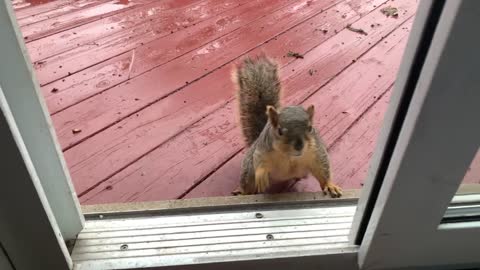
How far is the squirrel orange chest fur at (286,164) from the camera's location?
977mm

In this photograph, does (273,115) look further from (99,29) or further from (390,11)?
(390,11)

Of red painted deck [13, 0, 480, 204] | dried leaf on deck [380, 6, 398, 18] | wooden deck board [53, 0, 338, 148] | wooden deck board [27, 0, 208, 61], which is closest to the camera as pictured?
red painted deck [13, 0, 480, 204]

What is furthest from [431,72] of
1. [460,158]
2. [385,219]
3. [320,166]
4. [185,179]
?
[185,179]

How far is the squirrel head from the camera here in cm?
93

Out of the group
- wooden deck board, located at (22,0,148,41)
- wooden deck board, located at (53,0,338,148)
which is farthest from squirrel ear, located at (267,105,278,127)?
wooden deck board, located at (22,0,148,41)

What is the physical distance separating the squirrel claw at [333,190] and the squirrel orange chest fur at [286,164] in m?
0.06

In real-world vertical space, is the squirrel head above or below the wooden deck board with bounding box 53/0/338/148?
above

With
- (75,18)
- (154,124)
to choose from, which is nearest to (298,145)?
(154,124)

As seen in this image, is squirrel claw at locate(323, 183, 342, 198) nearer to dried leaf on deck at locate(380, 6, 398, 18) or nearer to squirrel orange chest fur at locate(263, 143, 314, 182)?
squirrel orange chest fur at locate(263, 143, 314, 182)

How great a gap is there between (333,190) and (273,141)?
0.55ft

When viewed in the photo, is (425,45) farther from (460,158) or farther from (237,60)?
(237,60)

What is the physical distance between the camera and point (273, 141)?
961 mm

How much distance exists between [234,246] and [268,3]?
1.32 m

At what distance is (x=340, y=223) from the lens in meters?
0.84
